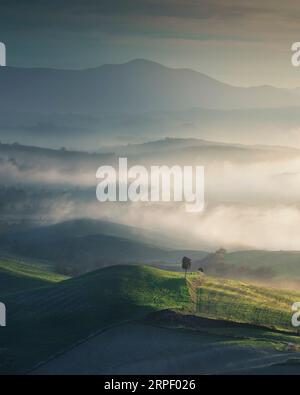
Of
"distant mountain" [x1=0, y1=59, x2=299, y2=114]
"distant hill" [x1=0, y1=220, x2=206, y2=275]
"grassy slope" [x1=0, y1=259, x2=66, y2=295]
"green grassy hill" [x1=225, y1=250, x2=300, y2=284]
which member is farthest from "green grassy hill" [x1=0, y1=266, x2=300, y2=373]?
"distant mountain" [x1=0, y1=59, x2=299, y2=114]

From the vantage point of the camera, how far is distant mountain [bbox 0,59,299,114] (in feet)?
71.0

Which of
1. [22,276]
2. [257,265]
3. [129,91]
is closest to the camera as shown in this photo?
[22,276]

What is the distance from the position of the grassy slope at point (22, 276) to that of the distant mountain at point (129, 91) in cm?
380

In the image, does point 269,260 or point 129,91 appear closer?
point 269,260

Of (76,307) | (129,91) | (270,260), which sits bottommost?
(76,307)

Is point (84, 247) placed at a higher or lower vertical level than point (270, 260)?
higher

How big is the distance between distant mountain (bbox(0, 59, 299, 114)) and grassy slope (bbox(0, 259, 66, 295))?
3804 mm

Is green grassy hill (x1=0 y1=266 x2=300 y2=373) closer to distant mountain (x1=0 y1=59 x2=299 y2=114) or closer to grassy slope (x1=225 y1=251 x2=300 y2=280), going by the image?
grassy slope (x1=225 y1=251 x2=300 y2=280)

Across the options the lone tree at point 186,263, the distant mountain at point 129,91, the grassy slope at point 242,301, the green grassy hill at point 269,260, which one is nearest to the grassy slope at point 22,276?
the lone tree at point 186,263

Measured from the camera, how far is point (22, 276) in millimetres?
21281

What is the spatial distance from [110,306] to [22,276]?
2657mm

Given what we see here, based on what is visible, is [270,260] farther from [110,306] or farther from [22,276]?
[22,276]

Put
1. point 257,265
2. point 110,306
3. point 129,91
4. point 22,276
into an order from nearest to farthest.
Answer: point 110,306
point 22,276
point 257,265
point 129,91

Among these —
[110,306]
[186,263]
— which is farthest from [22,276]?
[186,263]
